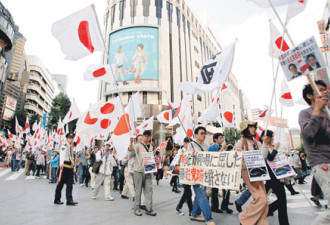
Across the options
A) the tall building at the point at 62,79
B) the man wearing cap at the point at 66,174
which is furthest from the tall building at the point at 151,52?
the tall building at the point at 62,79

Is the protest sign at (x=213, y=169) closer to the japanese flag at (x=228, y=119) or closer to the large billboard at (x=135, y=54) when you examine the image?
the japanese flag at (x=228, y=119)

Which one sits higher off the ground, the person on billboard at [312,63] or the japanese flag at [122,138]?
the person on billboard at [312,63]

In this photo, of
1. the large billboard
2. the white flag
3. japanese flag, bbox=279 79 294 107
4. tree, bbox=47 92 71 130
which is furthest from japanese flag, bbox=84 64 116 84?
tree, bbox=47 92 71 130

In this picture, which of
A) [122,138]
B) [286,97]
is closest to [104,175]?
[122,138]

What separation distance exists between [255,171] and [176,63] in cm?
3309

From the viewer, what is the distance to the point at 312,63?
2277mm

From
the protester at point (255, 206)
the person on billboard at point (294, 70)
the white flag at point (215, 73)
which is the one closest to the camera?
the person on billboard at point (294, 70)

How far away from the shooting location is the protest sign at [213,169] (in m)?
3.51

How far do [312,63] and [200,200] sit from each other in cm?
291

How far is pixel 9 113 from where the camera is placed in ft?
146

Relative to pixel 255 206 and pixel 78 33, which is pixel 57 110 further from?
pixel 255 206

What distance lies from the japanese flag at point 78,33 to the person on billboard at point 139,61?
26.9m

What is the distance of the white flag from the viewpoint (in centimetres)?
→ 438

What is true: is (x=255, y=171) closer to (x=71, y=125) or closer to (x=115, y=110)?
(x=115, y=110)
